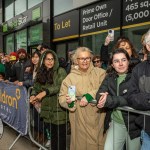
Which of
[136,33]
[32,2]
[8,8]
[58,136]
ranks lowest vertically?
[58,136]

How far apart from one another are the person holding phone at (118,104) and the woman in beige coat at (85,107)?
0.24m

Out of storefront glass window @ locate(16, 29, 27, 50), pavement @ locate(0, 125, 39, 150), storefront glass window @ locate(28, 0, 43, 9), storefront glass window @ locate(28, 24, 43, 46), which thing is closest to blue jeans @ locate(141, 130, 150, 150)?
pavement @ locate(0, 125, 39, 150)

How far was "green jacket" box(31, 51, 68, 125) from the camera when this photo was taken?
4453 mm

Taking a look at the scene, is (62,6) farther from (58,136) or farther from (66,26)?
(58,136)

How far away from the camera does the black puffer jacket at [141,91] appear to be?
283 centimetres

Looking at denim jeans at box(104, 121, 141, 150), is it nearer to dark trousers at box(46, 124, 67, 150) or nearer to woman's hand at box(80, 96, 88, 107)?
woman's hand at box(80, 96, 88, 107)

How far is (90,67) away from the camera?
3.95 metres

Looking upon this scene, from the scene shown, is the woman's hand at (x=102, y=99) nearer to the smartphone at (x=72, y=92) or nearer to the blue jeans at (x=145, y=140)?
the smartphone at (x=72, y=92)

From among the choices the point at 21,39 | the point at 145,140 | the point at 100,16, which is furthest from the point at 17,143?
the point at 21,39

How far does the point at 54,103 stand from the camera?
452 cm

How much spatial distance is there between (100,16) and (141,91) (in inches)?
293

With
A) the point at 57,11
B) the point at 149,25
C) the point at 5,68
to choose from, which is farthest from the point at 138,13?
the point at 57,11

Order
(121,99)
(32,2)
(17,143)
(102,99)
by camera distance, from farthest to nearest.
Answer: (32,2) → (17,143) → (102,99) → (121,99)

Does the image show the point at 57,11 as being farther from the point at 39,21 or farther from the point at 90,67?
the point at 90,67
